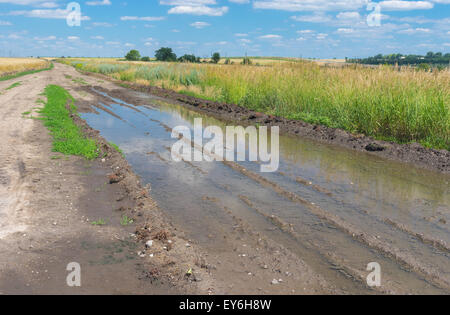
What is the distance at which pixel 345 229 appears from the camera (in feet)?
16.9

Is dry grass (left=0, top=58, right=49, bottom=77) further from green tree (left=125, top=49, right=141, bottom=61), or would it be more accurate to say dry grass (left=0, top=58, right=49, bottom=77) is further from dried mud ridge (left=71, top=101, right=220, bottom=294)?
green tree (left=125, top=49, right=141, bottom=61)

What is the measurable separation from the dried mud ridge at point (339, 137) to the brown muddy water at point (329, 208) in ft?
1.56

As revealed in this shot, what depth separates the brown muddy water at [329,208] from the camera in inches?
166

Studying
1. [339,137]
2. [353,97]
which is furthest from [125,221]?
[353,97]

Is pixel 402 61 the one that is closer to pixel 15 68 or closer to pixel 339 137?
pixel 339 137

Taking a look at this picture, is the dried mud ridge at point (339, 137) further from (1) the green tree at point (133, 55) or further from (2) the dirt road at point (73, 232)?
(1) the green tree at point (133, 55)

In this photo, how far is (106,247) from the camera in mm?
4465

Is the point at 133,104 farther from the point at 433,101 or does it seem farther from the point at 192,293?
the point at 192,293

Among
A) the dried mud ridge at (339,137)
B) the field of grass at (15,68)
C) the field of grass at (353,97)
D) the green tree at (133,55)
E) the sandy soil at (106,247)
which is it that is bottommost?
the sandy soil at (106,247)

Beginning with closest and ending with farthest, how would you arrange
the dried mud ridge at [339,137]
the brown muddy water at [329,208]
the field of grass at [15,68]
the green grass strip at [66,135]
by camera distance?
the brown muddy water at [329,208], the dried mud ridge at [339,137], the green grass strip at [66,135], the field of grass at [15,68]

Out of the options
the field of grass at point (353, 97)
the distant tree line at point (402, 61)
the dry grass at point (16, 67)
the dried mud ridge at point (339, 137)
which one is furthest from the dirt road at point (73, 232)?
the dry grass at point (16, 67)

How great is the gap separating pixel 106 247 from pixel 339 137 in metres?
8.55
